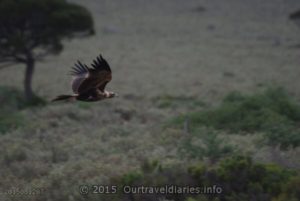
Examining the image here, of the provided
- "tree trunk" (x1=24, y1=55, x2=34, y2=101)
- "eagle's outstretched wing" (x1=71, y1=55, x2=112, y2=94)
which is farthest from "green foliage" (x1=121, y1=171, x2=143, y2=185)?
"tree trunk" (x1=24, y1=55, x2=34, y2=101)

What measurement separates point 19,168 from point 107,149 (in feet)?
7.90

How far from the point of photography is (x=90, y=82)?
25.4 ft

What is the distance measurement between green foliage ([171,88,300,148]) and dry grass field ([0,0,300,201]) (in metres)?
0.78

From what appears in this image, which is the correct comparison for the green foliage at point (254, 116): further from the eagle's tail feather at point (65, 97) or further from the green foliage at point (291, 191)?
the eagle's tail feather at point (65, 97)

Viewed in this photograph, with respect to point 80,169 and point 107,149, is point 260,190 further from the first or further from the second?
point 107,149

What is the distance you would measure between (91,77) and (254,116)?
8.80 meters

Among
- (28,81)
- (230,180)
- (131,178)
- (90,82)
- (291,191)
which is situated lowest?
(28,81)

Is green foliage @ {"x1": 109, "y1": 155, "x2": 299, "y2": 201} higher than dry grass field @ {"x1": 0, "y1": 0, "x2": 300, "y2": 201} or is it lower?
higher

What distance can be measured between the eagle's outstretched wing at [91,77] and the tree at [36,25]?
12.8 metres

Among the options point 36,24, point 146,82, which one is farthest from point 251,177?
point 146,82

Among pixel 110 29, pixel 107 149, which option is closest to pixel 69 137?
pixel 107 149

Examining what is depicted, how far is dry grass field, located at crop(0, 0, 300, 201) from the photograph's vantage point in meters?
11.1

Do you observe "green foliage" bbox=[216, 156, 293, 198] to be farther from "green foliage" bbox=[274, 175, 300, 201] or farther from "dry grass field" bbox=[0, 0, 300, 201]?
"dry grass field" bbox=[0, 0, 300, 201]

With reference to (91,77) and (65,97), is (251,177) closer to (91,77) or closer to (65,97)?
(91,77)
